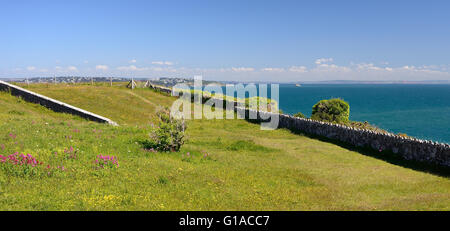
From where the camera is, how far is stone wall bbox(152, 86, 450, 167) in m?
15.7

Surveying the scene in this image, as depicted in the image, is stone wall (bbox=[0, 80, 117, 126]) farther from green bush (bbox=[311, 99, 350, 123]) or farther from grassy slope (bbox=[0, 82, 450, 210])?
green bush (bbox=[311, 99, 350, 123])

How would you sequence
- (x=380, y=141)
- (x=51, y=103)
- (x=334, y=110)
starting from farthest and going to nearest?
1. (x=334, y=110)
2. (x=51, y=103)
3. (x=380, y=141)

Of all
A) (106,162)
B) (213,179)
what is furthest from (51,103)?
(213,179)

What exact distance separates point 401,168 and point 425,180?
2194 mm

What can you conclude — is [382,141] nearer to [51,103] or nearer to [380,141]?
[380,141]

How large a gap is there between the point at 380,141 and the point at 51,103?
26.5 m

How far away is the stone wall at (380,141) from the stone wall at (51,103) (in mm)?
16034

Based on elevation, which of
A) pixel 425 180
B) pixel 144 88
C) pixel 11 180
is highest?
pixel 144 88

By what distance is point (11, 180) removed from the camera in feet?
32.7

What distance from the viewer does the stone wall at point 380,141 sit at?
15.7 metres

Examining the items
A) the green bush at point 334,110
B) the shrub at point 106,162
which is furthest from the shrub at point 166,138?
the green bush at point 334,110

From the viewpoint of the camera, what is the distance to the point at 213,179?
12.1 meters
